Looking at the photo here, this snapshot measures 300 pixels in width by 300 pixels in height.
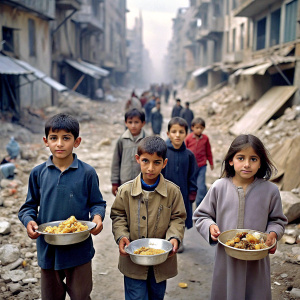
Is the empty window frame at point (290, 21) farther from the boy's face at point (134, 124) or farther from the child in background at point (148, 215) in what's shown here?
the child in background at point (148, 215)

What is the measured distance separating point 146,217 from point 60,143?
76cm

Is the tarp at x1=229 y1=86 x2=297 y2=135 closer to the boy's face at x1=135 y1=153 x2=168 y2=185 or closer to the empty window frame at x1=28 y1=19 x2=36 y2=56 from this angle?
the boy's face at x1=135 y1=153 x2=168 y2=185

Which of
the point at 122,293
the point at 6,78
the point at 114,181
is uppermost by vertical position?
the point at 6,78

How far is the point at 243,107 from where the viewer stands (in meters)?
15.3

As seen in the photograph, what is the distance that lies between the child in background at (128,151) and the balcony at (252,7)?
13.8 metres

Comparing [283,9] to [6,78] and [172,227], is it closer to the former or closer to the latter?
[6,78]

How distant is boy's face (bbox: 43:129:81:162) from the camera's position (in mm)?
2250

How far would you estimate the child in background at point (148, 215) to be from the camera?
2312 millimetres

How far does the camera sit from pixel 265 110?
11.9 metres

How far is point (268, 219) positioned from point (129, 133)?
84.8 inches

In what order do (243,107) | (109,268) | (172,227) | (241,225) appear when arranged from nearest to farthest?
(241,225) → (172,227) → (109,268) → (243,107)

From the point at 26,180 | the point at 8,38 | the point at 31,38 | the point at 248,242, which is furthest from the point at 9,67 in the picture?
the point at 248,242

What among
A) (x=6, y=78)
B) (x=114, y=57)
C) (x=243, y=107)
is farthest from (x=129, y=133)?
(x=114, y=57)

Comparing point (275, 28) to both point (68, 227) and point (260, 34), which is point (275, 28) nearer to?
point (260, 34)
